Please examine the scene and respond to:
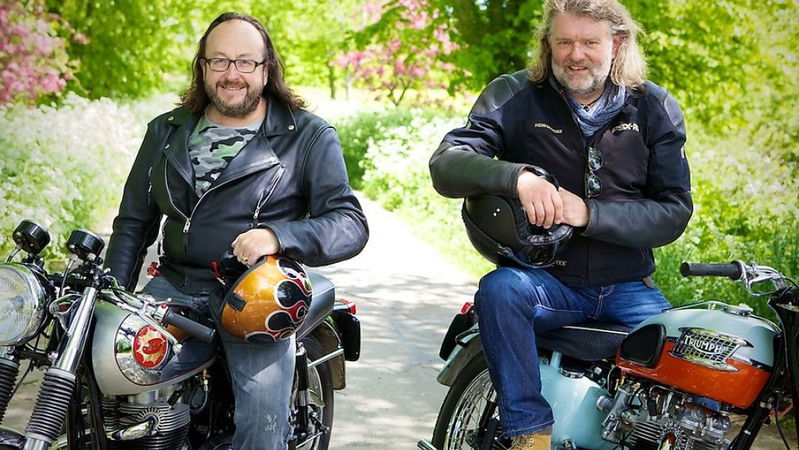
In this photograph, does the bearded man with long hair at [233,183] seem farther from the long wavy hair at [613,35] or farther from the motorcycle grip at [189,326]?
the long wavy hair at [613,35]

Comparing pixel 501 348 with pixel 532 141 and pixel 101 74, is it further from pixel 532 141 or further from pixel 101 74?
pixel 101 74

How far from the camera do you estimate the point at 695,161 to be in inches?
373

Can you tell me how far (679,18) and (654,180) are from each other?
29.7ft

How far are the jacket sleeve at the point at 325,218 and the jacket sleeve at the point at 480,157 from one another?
0.33 meters

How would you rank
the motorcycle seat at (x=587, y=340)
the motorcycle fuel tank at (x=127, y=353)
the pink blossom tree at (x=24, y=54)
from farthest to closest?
1. the pink blossom tree at (x=24, y=54)
2. the motorcycle seat at (x=587, y=340)
3. the motorcycle fuel tank at (x=127, y=353)

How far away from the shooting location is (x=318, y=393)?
13.4 ft

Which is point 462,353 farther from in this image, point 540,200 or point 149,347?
point 149,347

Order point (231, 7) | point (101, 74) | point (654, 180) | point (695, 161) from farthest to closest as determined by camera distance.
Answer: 1. point (231, 7)
2. point (101, 74)
3. point (695, 161)
4. point (654, 180)

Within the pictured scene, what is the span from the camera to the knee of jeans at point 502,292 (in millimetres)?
3373

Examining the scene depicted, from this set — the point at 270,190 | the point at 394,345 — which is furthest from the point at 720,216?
the point at 270,190

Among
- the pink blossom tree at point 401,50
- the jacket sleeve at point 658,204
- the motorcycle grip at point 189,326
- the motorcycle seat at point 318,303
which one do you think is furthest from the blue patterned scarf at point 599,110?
the pink blossom tree at point 401,50

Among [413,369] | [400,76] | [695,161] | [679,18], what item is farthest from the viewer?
[400,76]

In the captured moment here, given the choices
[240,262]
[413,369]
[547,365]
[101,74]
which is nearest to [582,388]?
[547,365]

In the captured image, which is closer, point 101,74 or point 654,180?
point 654,180
